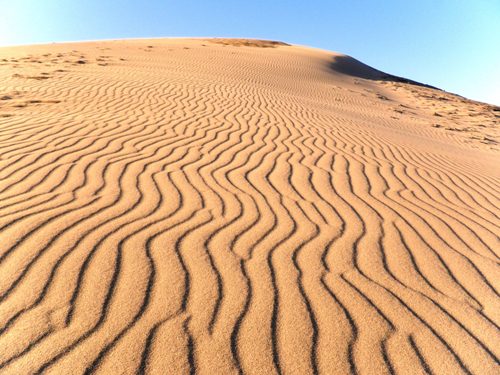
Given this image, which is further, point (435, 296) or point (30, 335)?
point (435, 296)

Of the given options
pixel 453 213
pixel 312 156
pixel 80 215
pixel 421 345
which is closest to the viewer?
pixel 421 345

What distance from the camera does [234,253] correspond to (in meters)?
2.81

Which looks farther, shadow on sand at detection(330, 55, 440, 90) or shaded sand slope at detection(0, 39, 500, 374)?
shadow on sand at detection(330, 55, 440, 90)

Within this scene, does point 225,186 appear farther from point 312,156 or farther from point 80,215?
point 312,156

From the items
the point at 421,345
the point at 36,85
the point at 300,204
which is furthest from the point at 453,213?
the point at 36,85

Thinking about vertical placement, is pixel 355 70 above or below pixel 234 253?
below

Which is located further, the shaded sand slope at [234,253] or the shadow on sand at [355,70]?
the shadow on sand at [355,70]

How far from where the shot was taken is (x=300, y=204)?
3838 mm

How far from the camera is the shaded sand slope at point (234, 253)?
A: 1.98 meters

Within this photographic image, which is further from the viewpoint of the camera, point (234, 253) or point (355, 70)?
point (355, 70)

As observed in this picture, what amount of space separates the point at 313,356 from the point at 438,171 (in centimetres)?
470

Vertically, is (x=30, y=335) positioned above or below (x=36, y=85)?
above

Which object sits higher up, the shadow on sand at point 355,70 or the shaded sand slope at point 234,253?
the shaded sand slope at point 234,253

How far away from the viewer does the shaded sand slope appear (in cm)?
198
